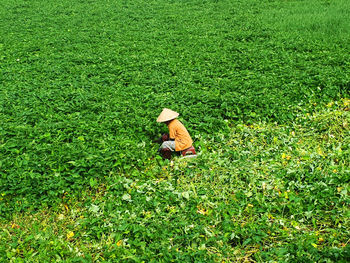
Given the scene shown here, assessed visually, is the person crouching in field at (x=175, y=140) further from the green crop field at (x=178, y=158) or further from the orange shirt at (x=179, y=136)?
the green crop field at (x=178, y=158)

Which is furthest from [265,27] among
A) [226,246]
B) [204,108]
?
[226,246]

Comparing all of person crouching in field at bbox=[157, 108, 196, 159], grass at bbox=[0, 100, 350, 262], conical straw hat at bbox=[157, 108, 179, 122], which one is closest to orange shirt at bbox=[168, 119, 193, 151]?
person crouching in field at bbox=[157, 108, 196, 159]

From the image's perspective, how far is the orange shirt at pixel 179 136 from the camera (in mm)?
5789

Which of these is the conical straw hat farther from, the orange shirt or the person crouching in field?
the orange shirt

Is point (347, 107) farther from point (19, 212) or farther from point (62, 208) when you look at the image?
point (19, 212)

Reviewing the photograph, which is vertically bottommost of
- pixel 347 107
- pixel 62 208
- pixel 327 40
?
pixel 62 208

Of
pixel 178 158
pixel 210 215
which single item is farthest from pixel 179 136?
pixel 210 215

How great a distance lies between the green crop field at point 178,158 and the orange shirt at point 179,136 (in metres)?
0.39

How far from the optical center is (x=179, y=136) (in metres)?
5.86

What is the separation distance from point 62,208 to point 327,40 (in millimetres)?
10107

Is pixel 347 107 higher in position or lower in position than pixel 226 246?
higher

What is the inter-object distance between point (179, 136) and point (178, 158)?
15.3 inches

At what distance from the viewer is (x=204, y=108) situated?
7.01 m

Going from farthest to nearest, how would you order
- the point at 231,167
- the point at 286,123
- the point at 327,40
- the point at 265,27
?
the point at 265,27 < the point at 327,40 < the point at 286,123 < the point at 231,167
